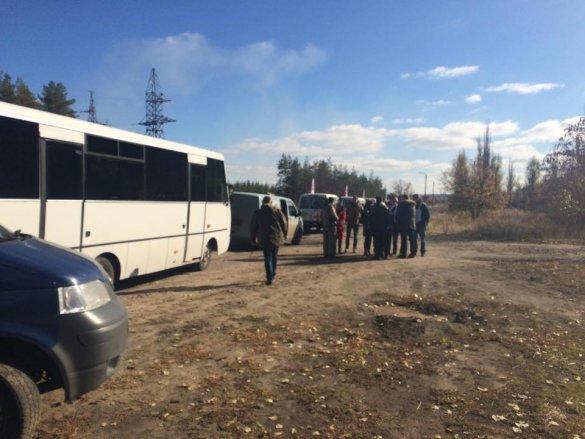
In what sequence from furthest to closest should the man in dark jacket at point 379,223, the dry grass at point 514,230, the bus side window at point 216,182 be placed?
the dry grass at point 514,230, the man in dark jacket at point 379,223, the bus side window at point 216,182

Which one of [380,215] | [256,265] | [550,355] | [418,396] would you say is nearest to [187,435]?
[418,396]

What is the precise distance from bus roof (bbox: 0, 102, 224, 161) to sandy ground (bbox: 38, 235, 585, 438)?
300 cm

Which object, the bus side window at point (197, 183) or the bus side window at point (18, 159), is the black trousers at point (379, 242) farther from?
the bus side window at point (18, 159)

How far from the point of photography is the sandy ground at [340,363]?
4.38m

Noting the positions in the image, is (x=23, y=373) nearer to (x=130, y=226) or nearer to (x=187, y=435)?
(x=187, y=435)

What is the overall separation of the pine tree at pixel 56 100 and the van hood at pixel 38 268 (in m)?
48.0

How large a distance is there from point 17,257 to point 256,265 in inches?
414

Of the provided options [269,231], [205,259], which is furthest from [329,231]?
[269,231]

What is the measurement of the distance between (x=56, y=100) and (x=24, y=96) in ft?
15.2

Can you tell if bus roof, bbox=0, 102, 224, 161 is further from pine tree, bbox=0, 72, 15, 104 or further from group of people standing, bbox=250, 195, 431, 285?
pine tree, bbox=0, 72, 15, 104

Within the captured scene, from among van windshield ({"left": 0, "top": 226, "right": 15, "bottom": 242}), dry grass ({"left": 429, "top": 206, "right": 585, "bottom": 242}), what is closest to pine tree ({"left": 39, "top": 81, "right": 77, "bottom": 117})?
dry grass ({"left": 429, "top": 206, "right": 585, "bottom": 242})

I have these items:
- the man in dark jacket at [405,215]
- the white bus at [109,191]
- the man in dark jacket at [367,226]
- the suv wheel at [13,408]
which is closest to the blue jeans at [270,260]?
the white bus at [109,191]

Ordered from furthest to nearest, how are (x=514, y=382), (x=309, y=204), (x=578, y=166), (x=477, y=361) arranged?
(x=578, y=166)
(x=309, y=204)
(x=477, y=361)
(x=514, y=382)

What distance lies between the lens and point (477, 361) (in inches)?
246
